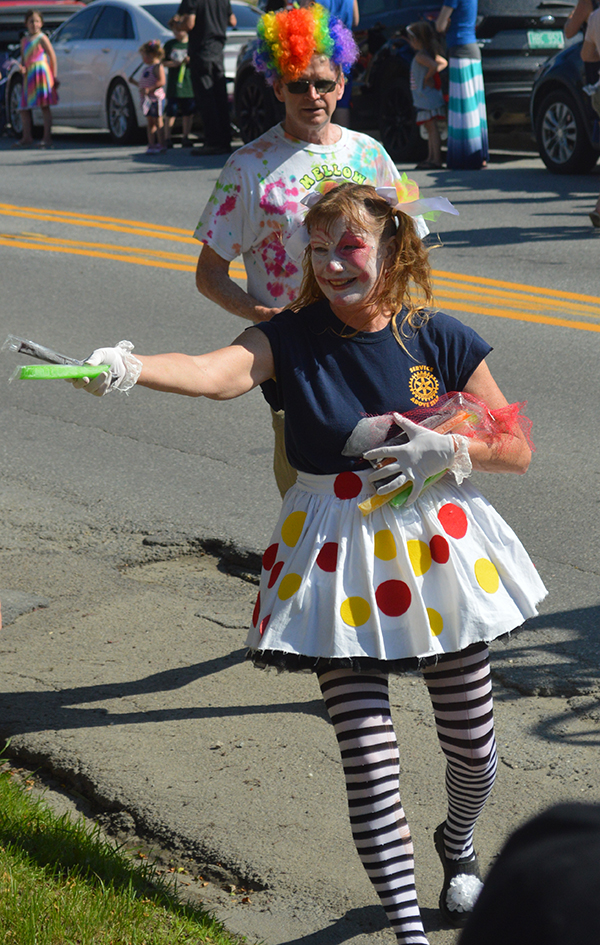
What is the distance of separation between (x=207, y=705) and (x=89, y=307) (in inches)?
233

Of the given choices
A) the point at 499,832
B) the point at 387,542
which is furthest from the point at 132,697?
the point at 387,542

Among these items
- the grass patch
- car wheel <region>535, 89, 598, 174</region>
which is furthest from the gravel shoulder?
car wheel <region>535, 89, 598, 174</region>

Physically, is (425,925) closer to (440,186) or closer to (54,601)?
(54,601)

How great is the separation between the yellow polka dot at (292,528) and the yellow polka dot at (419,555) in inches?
10.7

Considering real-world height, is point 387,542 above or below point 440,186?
above

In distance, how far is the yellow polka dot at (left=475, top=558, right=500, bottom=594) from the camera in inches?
113

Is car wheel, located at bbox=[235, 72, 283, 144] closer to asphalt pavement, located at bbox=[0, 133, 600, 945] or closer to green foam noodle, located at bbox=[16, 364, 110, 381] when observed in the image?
asphalt pavement, located at bbox=[0, 133, 600, 945]

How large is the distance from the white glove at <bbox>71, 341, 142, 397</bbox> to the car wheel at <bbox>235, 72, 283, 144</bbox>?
1219 cm

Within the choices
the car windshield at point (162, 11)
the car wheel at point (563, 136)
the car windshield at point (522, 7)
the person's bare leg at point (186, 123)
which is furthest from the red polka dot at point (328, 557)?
the car windshield at point (162, 11)

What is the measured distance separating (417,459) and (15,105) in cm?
1837

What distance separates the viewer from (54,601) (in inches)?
190

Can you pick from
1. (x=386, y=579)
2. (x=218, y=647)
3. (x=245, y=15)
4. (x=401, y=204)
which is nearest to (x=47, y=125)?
(x=245, y=15)

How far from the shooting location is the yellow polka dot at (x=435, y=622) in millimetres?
2773

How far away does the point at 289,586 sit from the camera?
9.33 feet
